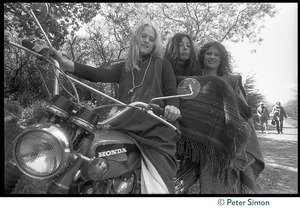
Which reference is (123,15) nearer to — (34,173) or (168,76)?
(168,76)

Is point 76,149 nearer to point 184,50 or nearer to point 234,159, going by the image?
point 234,159

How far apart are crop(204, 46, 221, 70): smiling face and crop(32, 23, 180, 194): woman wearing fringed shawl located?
36.0 inches

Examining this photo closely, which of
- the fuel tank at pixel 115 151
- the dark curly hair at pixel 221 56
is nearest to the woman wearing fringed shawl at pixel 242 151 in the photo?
the dark curly hair at pixel 221 56

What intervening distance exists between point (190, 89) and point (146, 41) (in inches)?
34.7

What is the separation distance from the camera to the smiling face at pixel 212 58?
3.01 metres

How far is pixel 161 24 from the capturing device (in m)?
10.6

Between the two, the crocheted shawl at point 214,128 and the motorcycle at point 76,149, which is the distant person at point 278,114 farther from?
the motorcycle at point 76,149

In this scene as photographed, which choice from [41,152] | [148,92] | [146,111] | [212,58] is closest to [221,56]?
[212,58]

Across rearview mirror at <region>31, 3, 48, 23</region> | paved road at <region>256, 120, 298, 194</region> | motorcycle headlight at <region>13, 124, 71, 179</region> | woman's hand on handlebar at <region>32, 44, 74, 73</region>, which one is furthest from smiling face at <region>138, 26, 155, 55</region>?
paved road at <region>256, 120, 298, 194</region>

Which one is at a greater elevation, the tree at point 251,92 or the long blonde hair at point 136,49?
the long blonde hair at point 136,49

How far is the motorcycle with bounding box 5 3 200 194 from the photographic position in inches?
53.8

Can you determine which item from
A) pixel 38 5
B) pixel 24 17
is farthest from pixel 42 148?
pixel 24 17

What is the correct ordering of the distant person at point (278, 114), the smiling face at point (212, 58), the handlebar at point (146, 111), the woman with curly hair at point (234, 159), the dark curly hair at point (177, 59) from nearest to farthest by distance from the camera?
the handlebar at point (146, 111) → the woman with curly hair at point (234, 159) → the dark curly hair at point (177, 59) → the smiling face at point (212, 58) → the distant person at point (278, 114)

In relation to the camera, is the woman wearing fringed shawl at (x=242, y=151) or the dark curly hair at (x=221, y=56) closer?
the woman wearing fringed shawl at (x=242, y=151)
